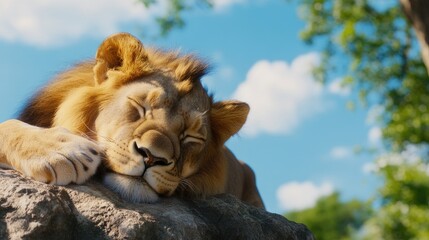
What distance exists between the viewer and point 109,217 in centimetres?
292

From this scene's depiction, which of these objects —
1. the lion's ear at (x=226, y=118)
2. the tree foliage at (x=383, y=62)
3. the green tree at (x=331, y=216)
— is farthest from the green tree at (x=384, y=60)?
the green tree at (x=331, y=216)

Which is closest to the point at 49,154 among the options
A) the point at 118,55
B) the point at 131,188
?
the point at 131,188

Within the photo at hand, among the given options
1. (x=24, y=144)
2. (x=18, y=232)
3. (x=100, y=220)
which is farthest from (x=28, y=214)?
(x=24, y=144)

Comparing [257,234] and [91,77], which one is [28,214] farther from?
[91,77]

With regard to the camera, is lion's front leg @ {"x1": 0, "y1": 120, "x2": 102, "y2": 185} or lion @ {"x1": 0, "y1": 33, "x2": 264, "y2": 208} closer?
lion's front leg @ {"x1": 0, "y1": 120, "x2": 102, "y2": 185}

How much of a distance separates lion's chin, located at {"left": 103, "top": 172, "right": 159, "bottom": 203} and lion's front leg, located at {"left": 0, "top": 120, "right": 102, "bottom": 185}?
0.11 m

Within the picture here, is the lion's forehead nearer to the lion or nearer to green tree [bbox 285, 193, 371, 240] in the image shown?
the lion

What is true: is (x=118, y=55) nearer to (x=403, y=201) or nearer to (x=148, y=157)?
(x=148, y=157)

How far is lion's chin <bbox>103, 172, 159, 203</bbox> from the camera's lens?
3.33 m

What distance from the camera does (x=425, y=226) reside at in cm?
1894

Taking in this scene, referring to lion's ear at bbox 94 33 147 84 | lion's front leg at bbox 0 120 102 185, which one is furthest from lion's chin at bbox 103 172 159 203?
lion's ear at bbox 94 33 147 84

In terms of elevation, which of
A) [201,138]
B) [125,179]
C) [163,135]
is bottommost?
[125,179]

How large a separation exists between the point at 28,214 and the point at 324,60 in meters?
13.3

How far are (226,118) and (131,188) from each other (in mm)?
1091
